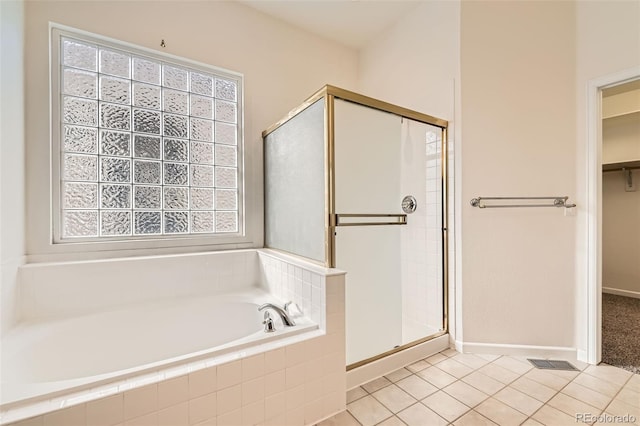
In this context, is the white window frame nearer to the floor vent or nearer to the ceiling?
the ceiling

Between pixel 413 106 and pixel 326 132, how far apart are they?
125 cm

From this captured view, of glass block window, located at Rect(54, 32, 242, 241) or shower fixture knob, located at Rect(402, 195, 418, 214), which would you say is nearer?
glass block window, located at Rect(54, 32, 242, 241)

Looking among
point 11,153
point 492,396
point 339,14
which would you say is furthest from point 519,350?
point 11,153

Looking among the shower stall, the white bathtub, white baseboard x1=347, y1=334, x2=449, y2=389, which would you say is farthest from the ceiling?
white baseboard x1=347, y1=334, x2=449, y2=389

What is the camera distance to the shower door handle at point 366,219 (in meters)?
1.64

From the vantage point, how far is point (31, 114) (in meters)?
1.66

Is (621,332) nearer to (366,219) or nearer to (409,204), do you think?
(409,204)

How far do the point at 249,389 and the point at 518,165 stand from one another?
2.20 metres

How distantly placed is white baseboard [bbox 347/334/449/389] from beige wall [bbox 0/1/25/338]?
1.92 metres

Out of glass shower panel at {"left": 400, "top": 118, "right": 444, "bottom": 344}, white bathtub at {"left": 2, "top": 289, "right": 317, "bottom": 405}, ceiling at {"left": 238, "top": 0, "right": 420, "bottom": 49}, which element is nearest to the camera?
white bathtub at {"left": 2, "top": 289, "right": 317, "bottom": 405}

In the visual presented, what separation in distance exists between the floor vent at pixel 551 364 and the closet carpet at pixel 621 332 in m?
0.28

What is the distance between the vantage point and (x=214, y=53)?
7.32 feet

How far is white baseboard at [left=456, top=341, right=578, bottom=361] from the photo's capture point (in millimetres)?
1867

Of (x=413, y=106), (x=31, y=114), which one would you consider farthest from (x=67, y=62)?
(x=413, y=106)
